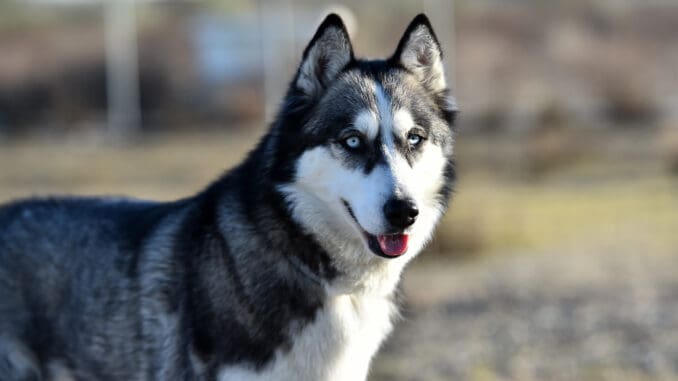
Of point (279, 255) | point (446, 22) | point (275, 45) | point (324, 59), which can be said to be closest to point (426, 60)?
point (324, 59)

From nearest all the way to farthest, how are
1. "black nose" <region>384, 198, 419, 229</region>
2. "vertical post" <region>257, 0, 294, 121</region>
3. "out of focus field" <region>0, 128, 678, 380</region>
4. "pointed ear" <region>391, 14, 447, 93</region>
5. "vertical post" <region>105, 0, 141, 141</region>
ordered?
"black nose" <region>384, 198, 419, 229</region> → "pointed ear" <region>391, 14, 447, 93</region> → "out of focus field" <region>0, 128, 678, 380</region> → "vertical post" <region>257, 0, 294, 121</region> → "vertical post" <region>105, 0, 141, 141</region>

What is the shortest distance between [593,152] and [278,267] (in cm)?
1469

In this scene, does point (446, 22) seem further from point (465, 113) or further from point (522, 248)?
point (522, 248)

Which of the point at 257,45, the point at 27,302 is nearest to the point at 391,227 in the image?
the point at 27,302

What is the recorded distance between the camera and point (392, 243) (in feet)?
13.3

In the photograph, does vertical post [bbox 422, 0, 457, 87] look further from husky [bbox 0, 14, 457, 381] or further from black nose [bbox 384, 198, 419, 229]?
black nose [bbox 384, 198, 419, 229]

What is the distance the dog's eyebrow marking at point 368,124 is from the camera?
4.11 meters

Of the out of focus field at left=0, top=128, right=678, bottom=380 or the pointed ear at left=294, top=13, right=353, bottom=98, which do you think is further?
the out of focus field at left=0, top=128, right=678, bottom=380

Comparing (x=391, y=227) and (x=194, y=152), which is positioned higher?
(x=391, y=227)

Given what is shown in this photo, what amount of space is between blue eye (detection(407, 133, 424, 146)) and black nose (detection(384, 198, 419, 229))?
0.37 meters

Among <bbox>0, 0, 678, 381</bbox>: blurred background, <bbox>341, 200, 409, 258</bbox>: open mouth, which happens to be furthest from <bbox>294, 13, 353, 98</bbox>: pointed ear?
<bbox>0, 0, 678, 381</bbox>: blurred background

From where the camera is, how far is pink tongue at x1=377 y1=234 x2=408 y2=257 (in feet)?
13.3

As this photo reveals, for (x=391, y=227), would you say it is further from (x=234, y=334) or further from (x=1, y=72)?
(x=1, y=72)

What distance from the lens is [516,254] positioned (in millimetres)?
11508
